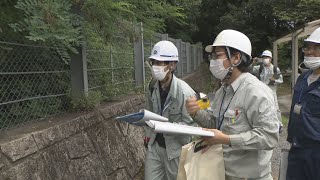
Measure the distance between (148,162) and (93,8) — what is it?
68.4 inches

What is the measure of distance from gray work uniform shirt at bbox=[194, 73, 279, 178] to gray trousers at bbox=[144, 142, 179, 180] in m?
1.16

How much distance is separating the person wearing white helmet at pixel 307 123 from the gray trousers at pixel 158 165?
114 centimetres

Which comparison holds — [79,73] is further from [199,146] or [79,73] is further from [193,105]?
[199,146]

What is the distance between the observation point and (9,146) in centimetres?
333

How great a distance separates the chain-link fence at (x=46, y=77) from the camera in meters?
3.91

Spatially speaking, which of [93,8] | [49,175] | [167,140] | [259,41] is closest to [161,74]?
[167,140]

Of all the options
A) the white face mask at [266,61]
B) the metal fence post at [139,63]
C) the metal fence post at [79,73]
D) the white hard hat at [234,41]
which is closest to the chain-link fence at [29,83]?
the metal fence post at [79,73]

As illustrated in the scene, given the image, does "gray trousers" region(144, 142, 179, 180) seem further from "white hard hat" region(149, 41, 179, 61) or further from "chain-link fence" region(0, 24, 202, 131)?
"chain-link fence" region(0, 24, 202, 131)

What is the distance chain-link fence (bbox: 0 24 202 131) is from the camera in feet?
12.8

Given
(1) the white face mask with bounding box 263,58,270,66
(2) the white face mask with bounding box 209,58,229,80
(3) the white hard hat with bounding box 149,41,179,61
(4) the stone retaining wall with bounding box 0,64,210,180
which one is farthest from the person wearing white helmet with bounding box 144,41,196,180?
(1) the white face mask with bounding box 263,58,270,66

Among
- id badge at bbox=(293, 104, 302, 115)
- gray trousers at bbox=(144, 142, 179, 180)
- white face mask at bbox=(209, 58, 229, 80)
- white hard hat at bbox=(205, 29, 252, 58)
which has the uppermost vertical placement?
white hard hat at bbox=(205, 29, 252, 58)

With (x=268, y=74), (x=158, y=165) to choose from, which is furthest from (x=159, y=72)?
(x=268, y=74)

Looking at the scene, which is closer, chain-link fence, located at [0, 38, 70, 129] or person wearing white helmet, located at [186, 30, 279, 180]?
person wearing white helmet, located at [186, 30, 279, 180]

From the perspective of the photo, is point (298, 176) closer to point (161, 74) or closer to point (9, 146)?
point (161, 74)
